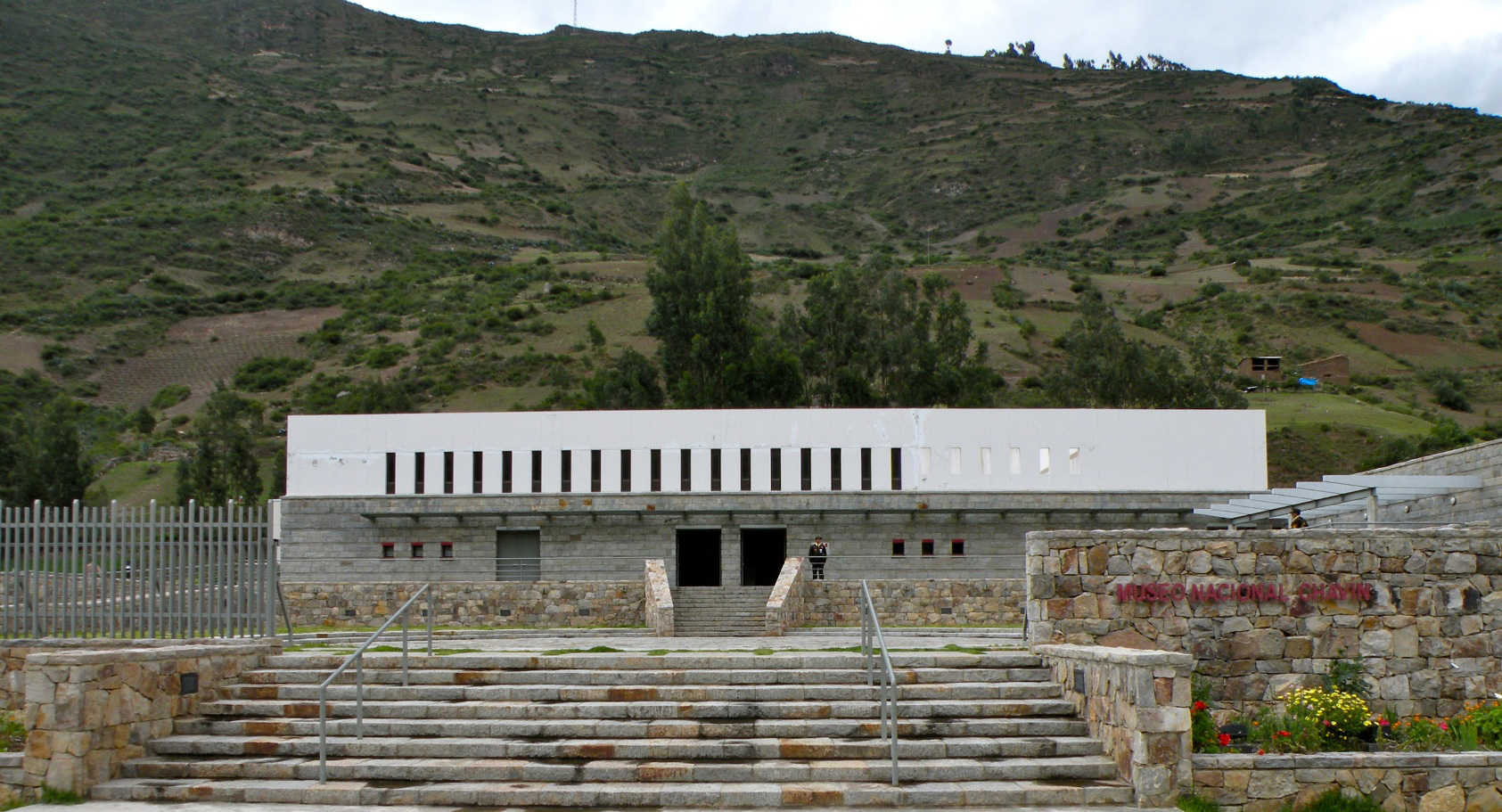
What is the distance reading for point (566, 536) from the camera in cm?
3706

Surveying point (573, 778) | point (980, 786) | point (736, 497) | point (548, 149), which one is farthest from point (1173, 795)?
point (548, 149)

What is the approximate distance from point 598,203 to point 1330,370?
77329mm

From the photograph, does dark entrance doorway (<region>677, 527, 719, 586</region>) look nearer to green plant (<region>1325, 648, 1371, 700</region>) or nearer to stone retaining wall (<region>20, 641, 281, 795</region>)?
green plant (<region>1325, 648, 1371, 700</region>)

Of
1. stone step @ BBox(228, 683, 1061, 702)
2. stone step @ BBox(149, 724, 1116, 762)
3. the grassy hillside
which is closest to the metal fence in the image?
stone step @ BBox(228, 683, 1061, 702)

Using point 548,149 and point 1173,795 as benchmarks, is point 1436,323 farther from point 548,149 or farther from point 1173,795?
point 548,149

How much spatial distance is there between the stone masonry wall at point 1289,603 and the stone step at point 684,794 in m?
3.18

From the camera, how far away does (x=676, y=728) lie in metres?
12.0

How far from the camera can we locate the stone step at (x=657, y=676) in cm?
1309

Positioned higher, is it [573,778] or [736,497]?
[736,497]

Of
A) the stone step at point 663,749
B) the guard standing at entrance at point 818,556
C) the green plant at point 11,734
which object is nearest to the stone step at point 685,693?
the stone step at point 663,749

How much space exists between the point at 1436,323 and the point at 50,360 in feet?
282

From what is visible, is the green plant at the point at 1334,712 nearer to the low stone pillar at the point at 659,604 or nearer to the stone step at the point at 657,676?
the stone step at the point at 657,676

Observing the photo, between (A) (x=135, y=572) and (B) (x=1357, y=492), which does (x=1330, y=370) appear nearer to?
(B) (x=1357, y=492)

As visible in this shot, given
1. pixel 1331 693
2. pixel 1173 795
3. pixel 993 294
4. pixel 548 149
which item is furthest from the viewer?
pixel 548 149
